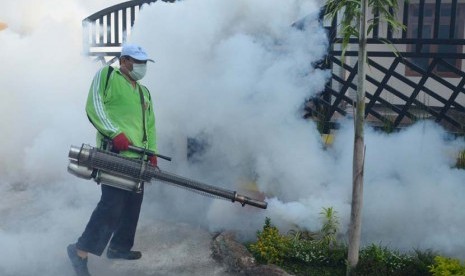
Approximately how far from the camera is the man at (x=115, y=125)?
4.46 metres

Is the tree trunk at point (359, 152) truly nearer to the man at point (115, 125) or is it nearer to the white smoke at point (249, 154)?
the white smoke at point (249, 154)

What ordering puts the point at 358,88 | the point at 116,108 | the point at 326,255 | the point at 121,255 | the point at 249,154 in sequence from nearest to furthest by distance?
the point at 358,88, the point at 116,108, the point at 326,255, the point at 121,255, the point at 249,154

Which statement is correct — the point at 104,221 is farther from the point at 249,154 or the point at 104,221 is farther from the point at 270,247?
the point at 249,154

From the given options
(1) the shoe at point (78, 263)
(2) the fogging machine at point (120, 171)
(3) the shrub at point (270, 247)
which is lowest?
(1) the shoe at point (78, 263)

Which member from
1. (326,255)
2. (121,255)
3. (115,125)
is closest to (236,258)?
(326,255)

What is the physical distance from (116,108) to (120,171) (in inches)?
22.1

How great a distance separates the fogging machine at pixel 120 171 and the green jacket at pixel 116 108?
0.17 metres

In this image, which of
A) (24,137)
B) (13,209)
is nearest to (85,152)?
(13,209)

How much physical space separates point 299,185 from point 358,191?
140 cm

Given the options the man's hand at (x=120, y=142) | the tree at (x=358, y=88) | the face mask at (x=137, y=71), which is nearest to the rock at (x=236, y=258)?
the tree at (x=358, y=88)

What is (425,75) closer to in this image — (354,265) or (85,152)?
(354,265)

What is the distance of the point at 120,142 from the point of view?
4418 millimetres

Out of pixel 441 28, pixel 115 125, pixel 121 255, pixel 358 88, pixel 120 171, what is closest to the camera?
pixel 358 88

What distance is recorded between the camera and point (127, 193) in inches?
188
